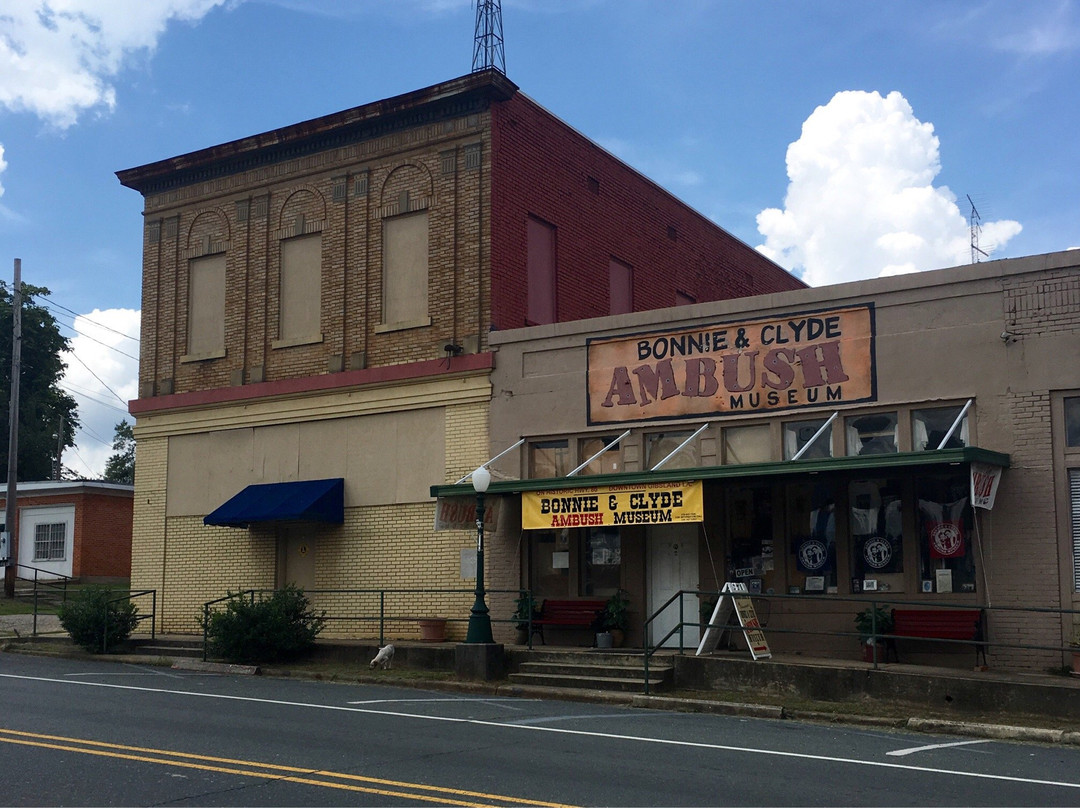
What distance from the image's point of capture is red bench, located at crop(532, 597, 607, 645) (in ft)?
65.0

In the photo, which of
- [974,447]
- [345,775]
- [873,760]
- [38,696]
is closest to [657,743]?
[873,760]

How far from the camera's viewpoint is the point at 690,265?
28.8 meters

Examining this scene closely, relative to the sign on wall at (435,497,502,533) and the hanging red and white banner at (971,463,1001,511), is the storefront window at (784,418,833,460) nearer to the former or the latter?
the hanging red and white banner at (971,463,1001,511)

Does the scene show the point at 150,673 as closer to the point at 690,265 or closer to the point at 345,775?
the point at 345,775

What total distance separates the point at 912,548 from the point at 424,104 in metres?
12.0

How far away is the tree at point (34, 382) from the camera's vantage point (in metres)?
51.8

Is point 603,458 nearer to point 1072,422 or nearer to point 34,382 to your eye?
point 1072,422

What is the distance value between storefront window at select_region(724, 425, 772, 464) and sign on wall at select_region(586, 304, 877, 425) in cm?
33

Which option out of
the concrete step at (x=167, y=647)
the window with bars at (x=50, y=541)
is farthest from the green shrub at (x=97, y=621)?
the window with bars at (x=50, y=541)

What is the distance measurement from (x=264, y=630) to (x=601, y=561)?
18.9 feet

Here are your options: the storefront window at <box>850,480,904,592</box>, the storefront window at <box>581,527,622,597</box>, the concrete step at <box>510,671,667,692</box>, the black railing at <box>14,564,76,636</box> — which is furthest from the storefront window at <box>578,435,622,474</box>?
the black railing at <box>14,564,76,636</box>

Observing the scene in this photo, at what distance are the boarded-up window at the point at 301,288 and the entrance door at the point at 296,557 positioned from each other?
12.7ft

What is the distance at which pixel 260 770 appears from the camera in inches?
399

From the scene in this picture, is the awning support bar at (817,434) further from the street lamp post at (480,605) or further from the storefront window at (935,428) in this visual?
the street lamp post at (480,605)
